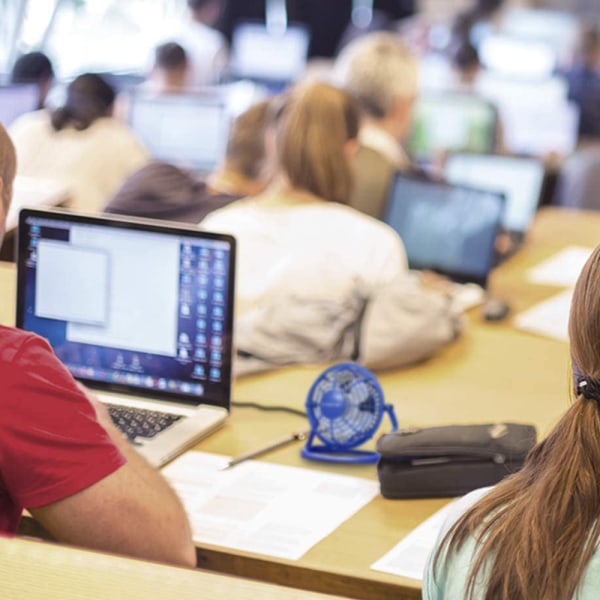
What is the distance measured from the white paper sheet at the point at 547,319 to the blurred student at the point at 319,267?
0.32 meters

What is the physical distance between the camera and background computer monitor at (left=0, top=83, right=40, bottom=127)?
17.7 feet

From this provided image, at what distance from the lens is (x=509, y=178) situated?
4137 mm

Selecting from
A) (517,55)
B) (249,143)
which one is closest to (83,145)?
(249,143)

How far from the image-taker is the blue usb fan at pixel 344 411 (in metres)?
2.13

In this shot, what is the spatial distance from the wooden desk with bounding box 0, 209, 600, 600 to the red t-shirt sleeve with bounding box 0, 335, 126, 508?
333mm

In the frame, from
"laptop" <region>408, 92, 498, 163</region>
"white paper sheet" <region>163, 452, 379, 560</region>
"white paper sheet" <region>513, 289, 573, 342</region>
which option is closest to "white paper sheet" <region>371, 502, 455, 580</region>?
"white paper sheet" <region>163, 452, 379, 560</region>

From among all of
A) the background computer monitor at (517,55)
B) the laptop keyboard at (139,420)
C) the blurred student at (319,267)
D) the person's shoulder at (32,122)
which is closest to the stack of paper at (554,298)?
the blurred student at (319,267)

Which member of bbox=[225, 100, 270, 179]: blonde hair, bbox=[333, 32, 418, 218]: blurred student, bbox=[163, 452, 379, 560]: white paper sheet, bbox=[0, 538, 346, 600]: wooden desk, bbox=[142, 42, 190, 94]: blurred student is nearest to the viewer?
bbox=[0, 538, 346, 600]: wooden desk

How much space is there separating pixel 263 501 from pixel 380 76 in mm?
2736

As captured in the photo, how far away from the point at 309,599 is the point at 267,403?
1.17 m

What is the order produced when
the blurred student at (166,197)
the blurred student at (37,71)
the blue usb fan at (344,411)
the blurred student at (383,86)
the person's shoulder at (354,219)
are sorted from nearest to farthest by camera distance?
the blue usb fan at (344,411) < the person's shoulder at (354,219) < the blurred student at (166,197) < the blurred student at (383,86) < the blurred student at (37,71)

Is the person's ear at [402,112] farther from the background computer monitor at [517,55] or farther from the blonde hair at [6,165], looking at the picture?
the background computer monitor at [517,55]

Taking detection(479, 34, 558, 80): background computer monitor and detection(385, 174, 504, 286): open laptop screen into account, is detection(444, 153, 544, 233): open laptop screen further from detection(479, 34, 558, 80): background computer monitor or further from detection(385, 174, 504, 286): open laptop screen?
detection(479, 34, 558, 80): background computer monitor

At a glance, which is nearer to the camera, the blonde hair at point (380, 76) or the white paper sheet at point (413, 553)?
the white paper sheet at point (413, 553)
